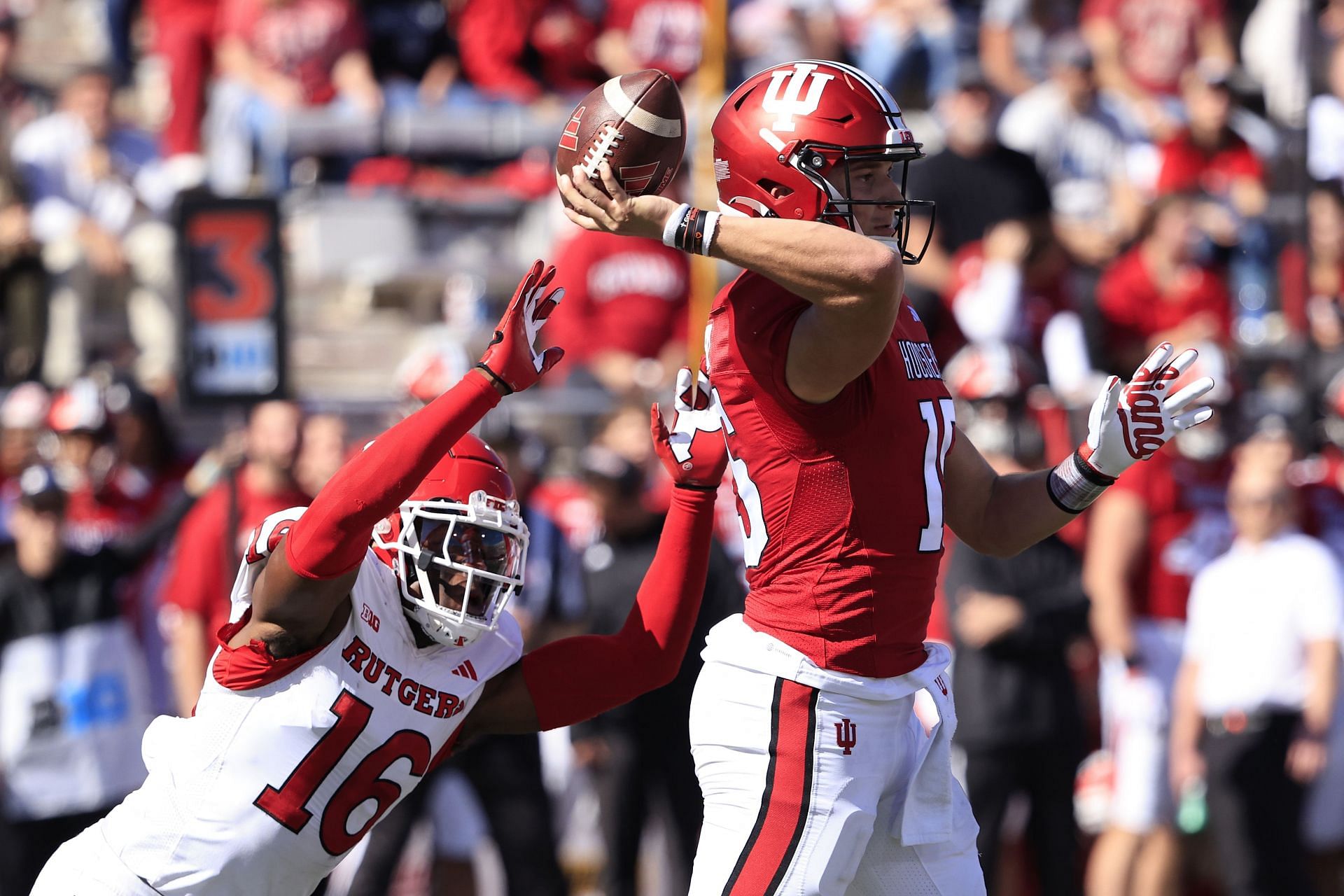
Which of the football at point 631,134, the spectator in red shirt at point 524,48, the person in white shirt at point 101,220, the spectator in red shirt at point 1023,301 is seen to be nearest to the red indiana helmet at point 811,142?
the football at point 631,134

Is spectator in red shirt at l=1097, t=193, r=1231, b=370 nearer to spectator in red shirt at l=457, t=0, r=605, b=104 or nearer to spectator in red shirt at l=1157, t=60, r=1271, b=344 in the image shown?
spectator in red shirt at l=1157, t=60, r=1271, b=344

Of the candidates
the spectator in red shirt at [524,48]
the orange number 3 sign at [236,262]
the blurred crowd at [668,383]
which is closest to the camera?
the orange number 3 sign at [236,262]

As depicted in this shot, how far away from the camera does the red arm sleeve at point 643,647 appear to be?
3568 millimetres

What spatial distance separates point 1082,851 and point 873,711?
3.54m

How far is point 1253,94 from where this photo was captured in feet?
30.0

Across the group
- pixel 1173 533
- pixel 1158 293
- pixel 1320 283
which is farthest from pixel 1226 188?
pixel 1173 533

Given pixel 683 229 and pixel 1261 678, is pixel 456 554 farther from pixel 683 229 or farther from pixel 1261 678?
pixel 1261 678

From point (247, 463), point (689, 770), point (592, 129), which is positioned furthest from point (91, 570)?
point (592, 129)

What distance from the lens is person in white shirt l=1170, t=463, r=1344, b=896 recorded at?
6.11 m

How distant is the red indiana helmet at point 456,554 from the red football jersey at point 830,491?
45 cm

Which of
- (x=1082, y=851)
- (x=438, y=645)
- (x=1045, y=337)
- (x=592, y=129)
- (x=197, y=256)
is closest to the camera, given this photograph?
(x=592, y=129)

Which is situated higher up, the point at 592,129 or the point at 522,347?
the point at 592,129

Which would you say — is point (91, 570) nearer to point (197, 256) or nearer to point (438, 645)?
point (197, 256)

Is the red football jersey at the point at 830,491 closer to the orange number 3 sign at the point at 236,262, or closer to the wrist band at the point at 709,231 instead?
the wrist band at the point at 709,231
